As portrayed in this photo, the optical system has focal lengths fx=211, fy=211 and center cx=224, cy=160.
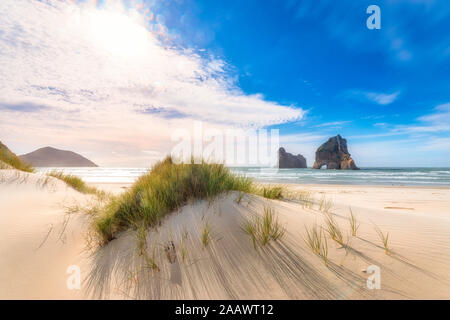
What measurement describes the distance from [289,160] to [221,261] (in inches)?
3087

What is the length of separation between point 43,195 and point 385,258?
7.25 m

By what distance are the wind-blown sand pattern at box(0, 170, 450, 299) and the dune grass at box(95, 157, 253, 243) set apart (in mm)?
191

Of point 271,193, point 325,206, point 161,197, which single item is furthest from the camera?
point 271,193

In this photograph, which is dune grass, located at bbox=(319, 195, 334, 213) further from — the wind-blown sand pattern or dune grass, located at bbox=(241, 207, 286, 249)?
dune grass, located at bbox=(241, 207, 286, 249)

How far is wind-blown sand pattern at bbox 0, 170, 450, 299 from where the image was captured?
189 cm

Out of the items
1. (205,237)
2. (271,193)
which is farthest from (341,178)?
(205,237)

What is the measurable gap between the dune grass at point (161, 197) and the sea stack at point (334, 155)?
69.3 metres

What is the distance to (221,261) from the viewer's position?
2234 mm

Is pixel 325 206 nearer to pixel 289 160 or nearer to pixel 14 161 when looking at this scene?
pixel 14 161

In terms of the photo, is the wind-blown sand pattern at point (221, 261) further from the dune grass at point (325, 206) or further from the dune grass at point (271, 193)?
the dune grass at point (271, 193)

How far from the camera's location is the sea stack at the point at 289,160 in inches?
2944

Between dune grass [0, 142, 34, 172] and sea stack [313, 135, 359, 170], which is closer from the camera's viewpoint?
dune grass [0, 142, 34, 172]

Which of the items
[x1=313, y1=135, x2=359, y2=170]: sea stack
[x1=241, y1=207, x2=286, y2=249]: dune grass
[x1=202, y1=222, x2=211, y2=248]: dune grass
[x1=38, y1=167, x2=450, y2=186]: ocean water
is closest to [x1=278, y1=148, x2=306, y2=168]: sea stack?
[x1=313, y1=135, x2=359, y2=170]: sea stack
